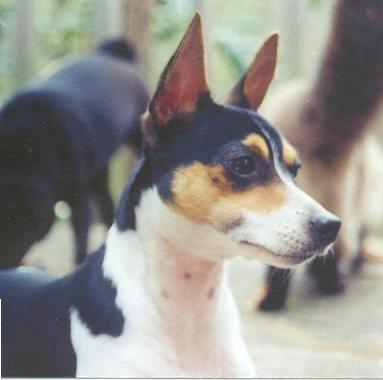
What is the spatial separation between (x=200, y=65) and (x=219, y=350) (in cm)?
33

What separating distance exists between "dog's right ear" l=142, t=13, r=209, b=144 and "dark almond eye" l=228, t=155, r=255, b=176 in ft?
0.28

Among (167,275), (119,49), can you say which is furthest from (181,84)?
(119,49)

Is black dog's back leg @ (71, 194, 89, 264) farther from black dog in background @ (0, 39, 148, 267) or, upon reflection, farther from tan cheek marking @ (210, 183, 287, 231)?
tan cheek marking @ (210, 183, 287, 231)

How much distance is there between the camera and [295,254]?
917 millimetres

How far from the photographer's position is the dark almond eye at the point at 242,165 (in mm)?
938

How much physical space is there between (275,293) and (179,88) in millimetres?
632

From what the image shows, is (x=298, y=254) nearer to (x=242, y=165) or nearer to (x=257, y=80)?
(x=242, y=165)

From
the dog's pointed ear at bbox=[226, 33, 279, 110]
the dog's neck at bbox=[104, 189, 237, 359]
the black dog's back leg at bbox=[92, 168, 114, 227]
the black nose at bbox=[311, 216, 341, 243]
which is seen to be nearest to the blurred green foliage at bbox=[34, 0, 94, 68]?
the black dog's back leg at bbox=[92, 168, 114, 227]

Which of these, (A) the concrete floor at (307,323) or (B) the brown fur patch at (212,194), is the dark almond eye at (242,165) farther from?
(A) the concrete floor at (307,323)

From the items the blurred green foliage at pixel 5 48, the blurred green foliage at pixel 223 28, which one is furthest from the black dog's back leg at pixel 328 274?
the blurred green foliage at pixel 5 48

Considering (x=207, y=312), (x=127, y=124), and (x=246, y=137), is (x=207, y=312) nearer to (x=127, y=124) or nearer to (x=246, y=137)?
(x=246, y=137)

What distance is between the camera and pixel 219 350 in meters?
1.01

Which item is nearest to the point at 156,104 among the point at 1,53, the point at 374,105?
the point at 374,105

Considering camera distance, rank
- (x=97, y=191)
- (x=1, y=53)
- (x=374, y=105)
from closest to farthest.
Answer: (x=374, y=105)
(x=1, y=53)
(x=97, y=191)
